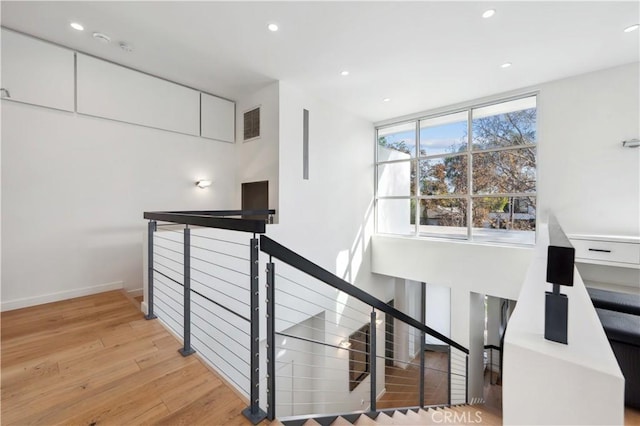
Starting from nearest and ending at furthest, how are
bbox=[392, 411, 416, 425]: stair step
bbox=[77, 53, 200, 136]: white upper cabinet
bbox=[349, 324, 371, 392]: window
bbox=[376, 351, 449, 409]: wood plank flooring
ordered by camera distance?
bbox=[392, 411, 416, 425]: stair step < bbox=[77, 53, 200, 136]: white upper cabinet < bbox=[349, 324, 371, 392]: window < bbox=[376, 351, 449, 409]: wood plank flooring

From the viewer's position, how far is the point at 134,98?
4.09 meters

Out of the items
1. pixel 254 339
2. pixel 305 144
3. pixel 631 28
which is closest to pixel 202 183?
pixel 305 144

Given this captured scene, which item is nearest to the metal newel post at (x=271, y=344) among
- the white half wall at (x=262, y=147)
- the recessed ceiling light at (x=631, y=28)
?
the white half wall at (x=262, y=147)

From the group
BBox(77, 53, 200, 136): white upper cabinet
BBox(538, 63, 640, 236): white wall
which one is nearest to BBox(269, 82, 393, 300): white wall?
BBox(77, 53, 200, 136): white upper cabinet

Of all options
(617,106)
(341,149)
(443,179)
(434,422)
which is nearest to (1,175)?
(341,149)

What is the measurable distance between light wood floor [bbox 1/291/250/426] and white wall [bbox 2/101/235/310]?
82 cm

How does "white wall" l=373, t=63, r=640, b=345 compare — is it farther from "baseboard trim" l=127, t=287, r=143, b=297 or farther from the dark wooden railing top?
"baseboard trim" l=127, t=287, r=143, b=297

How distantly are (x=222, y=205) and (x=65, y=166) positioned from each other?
89.5 inches

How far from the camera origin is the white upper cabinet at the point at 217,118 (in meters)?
4.90

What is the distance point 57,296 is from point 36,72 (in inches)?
109

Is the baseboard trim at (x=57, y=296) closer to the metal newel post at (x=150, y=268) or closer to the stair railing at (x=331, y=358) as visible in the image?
the metal newel post at (x=150, y=268)

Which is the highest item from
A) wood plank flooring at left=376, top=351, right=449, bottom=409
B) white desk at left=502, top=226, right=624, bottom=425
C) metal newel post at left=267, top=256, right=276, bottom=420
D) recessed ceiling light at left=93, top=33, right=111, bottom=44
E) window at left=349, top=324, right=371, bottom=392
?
recessed ceiling light at left=93, top=33, right=111, bottom=44

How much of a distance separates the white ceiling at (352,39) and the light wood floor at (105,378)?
127 inches

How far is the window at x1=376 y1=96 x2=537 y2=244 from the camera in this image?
15.7ft
